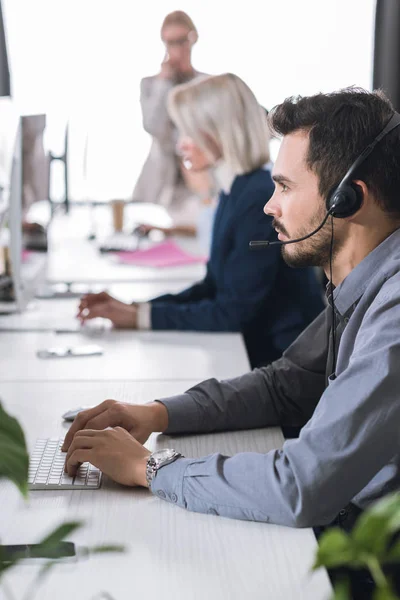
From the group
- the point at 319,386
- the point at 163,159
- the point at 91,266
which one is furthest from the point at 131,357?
the point at 163,159

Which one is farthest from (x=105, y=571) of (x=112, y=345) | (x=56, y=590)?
(x=112, y=345)

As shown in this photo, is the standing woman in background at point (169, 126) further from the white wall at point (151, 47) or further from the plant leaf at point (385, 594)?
the plant leaf at point (385, 594)

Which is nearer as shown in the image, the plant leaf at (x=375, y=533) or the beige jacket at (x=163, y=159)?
the plant leaf at (x=375, y=533)

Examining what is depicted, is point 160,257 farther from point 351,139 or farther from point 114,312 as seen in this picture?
point 351,139

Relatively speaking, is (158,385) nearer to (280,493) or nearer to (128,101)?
(280,493)

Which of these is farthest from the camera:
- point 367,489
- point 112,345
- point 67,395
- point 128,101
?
point 128,101

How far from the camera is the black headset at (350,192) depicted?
3.86ft

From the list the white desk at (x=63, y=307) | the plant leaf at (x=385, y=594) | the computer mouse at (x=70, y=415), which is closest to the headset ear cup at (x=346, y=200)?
the computer mouse at (x=70, y=415)

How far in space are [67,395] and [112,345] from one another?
42 centimetres

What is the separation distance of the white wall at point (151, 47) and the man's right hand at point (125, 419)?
3.63m

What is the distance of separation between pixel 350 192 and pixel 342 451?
38cm

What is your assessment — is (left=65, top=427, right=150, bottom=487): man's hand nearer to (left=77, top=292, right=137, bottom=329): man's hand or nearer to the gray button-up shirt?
the gray button-up shirt

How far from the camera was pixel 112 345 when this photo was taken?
1989 millimetres

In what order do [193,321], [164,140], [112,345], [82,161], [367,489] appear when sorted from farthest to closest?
[164,140], [82,161], [193,321], [112,345], [367,489]
